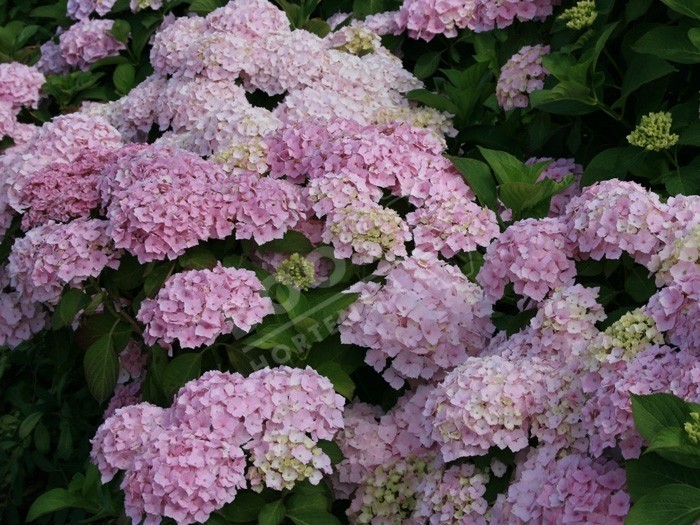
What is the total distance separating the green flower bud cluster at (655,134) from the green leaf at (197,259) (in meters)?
1.30

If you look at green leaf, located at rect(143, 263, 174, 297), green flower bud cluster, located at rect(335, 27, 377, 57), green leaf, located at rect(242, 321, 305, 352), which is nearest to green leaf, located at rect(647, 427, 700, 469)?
green leaf, located at rect(242, 321, 305, 352)

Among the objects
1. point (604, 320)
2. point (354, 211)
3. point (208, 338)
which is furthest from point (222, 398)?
point (604, 320)

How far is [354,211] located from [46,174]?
3.51 ft

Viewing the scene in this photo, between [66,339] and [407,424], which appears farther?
[66,339]

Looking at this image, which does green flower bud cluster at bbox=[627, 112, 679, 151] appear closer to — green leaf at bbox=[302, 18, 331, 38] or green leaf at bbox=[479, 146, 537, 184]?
green leaf at bbox=[479, 146, 537, 184]

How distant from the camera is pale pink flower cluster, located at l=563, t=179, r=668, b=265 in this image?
276 centimetres

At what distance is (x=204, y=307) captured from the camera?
9.87 feet

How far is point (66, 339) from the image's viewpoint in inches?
148

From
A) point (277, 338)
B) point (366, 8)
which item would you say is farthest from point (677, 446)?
point (366, 8)

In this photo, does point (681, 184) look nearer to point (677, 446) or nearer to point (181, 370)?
point (677, 446)

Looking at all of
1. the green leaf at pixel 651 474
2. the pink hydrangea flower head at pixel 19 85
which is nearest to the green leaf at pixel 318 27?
the pink hydrangea flower head at pixel 19 85

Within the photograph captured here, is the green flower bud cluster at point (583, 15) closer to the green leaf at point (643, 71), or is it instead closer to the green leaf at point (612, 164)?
the green leaf at point (643, 71)

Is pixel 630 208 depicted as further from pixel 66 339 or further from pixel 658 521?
pixel 66 339

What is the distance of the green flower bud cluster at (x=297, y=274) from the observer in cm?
320
